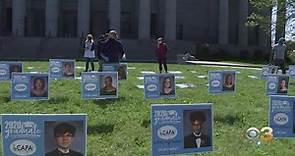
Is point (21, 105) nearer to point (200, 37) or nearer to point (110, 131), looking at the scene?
point (110, 131)

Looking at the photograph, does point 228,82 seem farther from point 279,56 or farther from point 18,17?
point 18,17

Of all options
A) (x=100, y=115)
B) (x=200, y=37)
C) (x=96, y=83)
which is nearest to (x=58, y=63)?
(x=96, y=83)

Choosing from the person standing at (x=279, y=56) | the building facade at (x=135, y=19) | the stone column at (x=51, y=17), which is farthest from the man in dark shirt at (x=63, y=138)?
the stone column at (x=51, y=17)

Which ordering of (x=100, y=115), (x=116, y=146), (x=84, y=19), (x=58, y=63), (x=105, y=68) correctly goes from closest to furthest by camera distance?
(x=116, y=146) → (x=100, y=115) → (x=105, y=68) → (x=58, y=63) → (x=84, y=19)

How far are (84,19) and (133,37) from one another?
22.1ft

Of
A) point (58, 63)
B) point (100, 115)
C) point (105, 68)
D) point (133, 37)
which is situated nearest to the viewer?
point (100, 115)

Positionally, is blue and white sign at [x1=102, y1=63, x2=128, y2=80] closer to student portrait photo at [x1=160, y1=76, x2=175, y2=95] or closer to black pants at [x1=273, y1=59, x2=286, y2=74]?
student portrait photo at [x1=160, y1=76, x2=175, y2=95]

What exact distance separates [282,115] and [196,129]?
1822 millimetres

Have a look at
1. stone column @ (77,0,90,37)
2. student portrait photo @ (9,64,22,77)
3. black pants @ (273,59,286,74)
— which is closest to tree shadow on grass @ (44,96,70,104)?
student portrait photo @ (9,64,22,77)

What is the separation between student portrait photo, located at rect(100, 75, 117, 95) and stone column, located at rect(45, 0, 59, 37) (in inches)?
1806

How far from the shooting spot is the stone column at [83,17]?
59406mm

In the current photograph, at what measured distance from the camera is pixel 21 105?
12641 millimetres

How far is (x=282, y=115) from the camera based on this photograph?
27.8 feet

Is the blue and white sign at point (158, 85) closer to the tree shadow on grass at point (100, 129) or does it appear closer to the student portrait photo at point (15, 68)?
the tree shadow on grass at point (100, 129)
